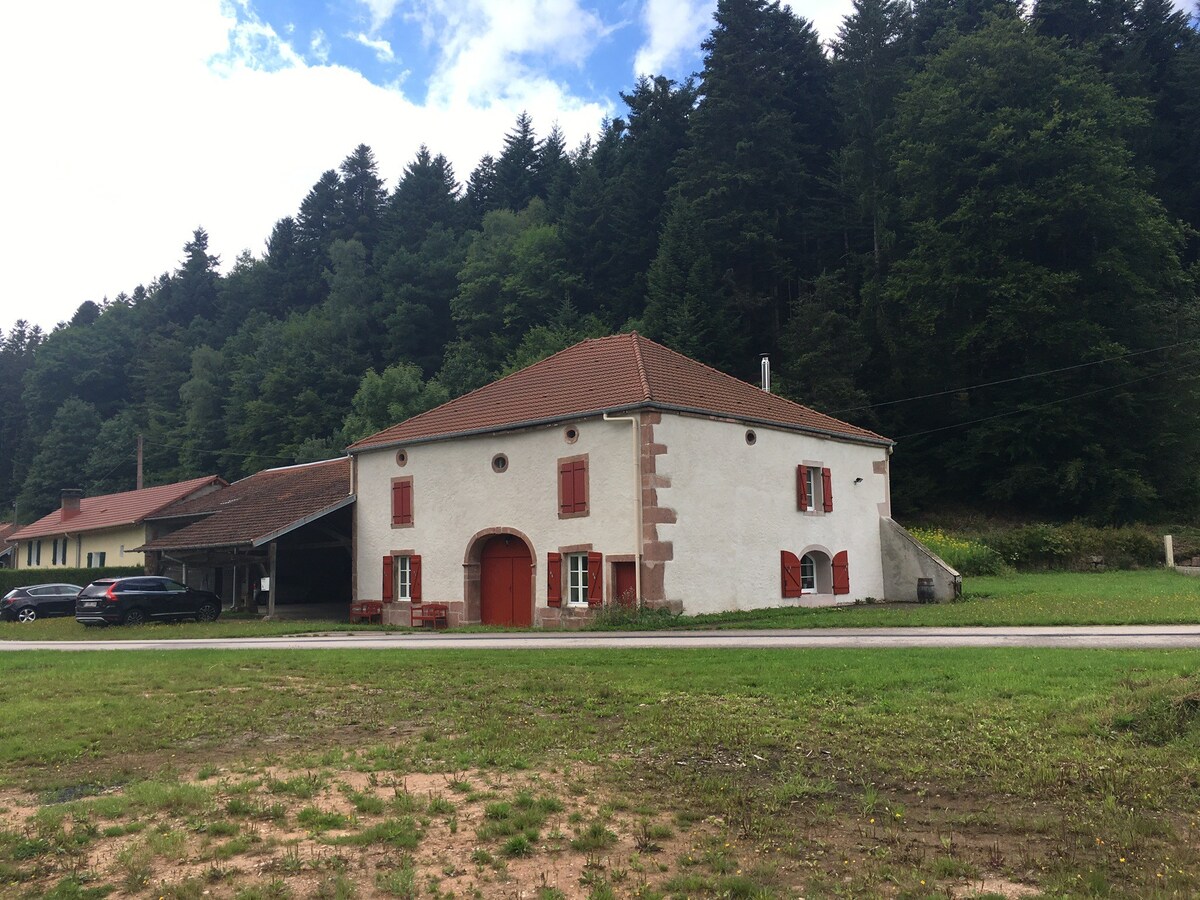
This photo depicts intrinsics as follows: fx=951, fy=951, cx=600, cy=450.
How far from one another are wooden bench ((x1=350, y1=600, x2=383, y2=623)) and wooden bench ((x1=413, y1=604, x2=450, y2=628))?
1.65 metres

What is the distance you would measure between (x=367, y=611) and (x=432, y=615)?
272cm

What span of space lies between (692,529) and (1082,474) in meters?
21.8

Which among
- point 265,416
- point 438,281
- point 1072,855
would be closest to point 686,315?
point 438,281

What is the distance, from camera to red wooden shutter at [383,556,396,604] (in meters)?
25.3

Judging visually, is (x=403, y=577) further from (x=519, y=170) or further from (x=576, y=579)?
(x=519, y=170)

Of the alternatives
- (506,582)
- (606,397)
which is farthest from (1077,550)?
(506,582)

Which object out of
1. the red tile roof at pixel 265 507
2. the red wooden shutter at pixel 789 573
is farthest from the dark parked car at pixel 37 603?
the red wooden shutter at pixel 789 573

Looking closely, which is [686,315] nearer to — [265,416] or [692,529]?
[692,529]

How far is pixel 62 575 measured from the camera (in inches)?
1526

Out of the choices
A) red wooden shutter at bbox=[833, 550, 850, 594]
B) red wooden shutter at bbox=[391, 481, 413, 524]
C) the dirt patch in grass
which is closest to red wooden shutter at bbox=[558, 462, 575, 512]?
red wooden shutter at bbox=[391, 481, 413, 524]

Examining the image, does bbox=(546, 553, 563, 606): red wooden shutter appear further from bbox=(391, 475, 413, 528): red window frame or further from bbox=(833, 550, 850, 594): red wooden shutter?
bbox=(833, 550, 850, 594): red wooden shutter

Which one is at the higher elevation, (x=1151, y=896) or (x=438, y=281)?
(x=438, y=281)

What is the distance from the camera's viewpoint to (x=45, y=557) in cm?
4884

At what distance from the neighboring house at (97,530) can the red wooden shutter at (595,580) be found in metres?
24.3
